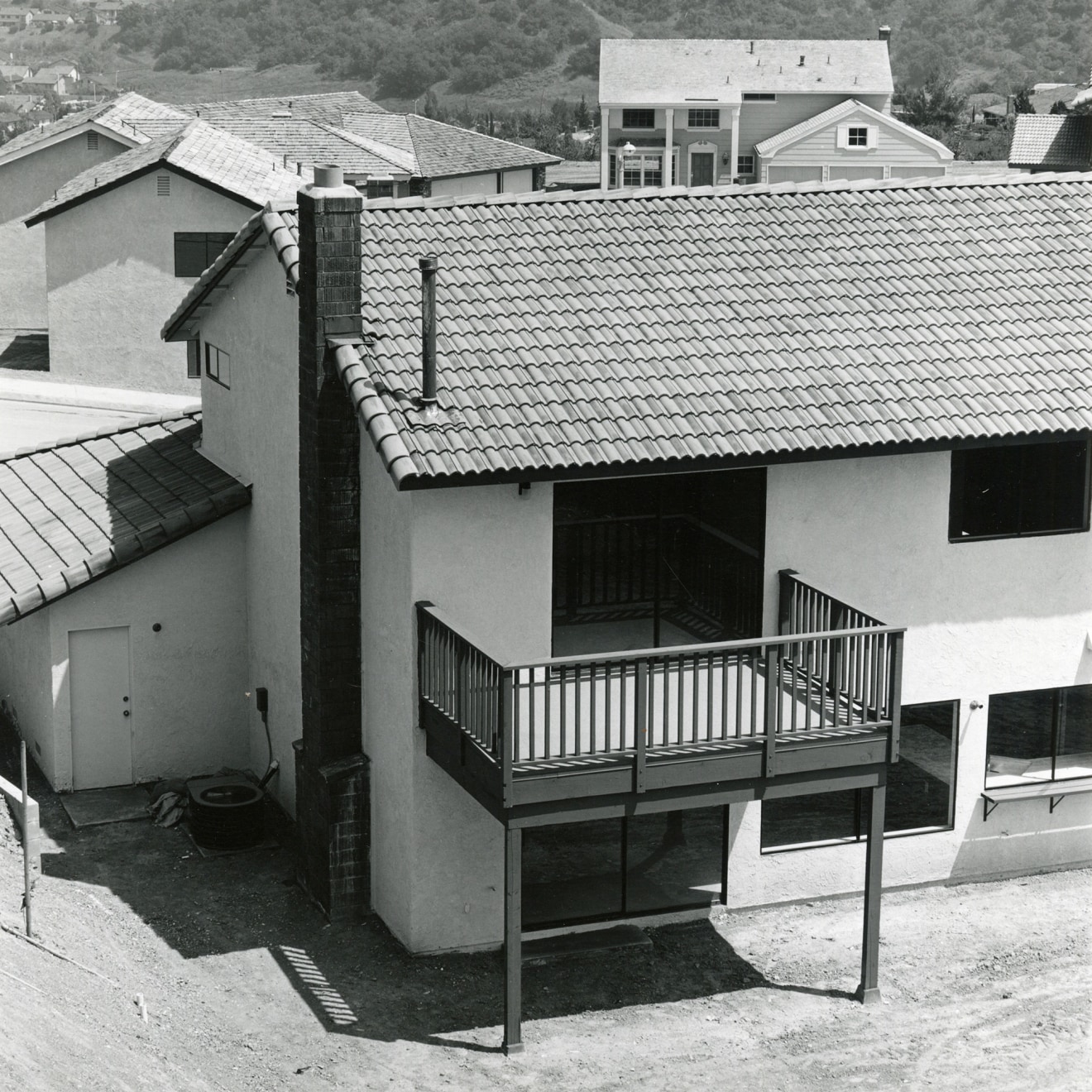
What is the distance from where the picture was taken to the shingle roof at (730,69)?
9288 centimetres

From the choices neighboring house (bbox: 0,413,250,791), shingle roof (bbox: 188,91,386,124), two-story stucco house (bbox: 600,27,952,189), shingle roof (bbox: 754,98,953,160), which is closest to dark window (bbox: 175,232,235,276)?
neighboring house (bbox: 0,413,250,791)

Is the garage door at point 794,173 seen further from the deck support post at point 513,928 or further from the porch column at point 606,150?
the deck support post at point 513,928

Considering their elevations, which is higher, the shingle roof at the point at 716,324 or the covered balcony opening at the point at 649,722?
the shingle roof at the point at 716,324

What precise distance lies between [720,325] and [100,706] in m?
8.21

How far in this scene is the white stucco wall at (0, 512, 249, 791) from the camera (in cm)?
2088

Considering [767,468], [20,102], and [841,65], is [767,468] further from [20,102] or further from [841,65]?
[20,102]

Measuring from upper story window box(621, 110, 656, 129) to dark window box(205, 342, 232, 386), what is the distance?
73618mm

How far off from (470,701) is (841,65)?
84516 mm

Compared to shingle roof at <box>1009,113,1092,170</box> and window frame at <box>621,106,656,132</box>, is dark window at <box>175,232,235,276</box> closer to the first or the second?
shingle roof at <box>1009,113,1092,170</box>

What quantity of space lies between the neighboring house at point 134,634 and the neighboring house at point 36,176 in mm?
24574

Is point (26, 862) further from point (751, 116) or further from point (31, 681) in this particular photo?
point (751, 116)

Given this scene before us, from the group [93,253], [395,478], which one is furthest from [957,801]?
[93,253]

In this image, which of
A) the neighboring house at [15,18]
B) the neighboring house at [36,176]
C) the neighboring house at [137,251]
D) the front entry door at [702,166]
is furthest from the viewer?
the neighboring house at [15,18]

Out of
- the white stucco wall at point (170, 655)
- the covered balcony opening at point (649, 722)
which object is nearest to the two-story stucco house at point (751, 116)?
the white stucco wall at point (170, 655)
